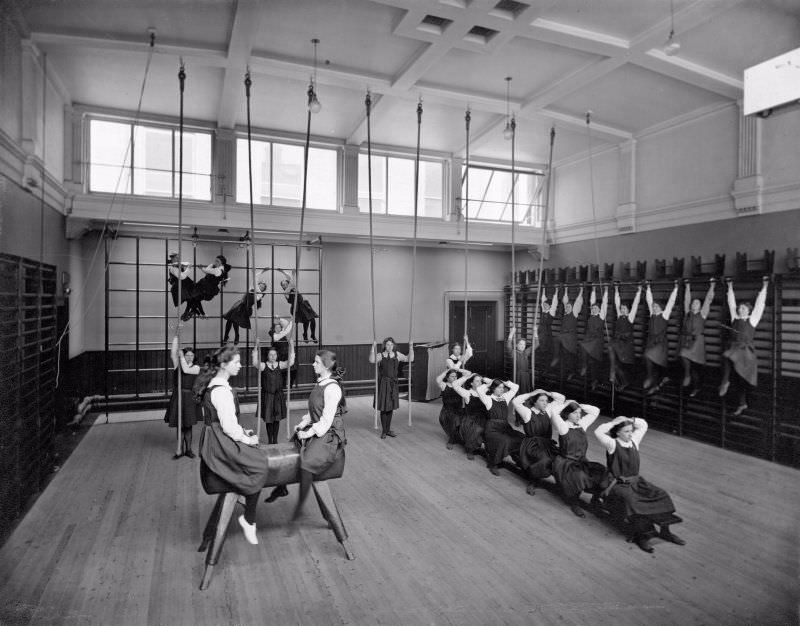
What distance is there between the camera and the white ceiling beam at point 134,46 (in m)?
5.02

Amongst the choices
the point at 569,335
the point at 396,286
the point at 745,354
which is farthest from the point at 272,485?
the point at 396,286

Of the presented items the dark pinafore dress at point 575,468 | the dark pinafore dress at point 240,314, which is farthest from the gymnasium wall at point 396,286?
the dark pinafore dress at point 575,468

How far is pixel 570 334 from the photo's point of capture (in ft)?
26.1

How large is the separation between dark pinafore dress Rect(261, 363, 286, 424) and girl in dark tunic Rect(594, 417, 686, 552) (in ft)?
11.8

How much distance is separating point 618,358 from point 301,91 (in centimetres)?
571

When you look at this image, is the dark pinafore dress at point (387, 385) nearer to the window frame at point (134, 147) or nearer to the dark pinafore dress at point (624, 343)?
the dark pinafore dress at point (624, 343)

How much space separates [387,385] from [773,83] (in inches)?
209

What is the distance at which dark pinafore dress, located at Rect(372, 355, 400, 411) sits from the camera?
21.4 ft

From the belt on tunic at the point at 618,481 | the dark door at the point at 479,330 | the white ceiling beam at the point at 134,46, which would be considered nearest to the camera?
Answer: the belt on tunic at the point at 618,481

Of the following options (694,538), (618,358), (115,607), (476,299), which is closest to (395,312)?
(476,299)

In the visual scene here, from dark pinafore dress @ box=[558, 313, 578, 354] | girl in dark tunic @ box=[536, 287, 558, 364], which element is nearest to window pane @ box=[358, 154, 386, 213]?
girl in dark tunic @ box=[536, 287, 558, 364]

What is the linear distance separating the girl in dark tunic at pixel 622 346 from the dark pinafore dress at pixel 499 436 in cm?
245

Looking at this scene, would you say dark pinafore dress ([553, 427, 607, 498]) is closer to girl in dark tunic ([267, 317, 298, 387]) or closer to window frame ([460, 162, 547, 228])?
girl in dark tunic ([267, 317, 298, 387])

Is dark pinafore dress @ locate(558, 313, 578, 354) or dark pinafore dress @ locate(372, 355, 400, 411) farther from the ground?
dark pinafore dress @ locate(558, 313, 578, 354)
